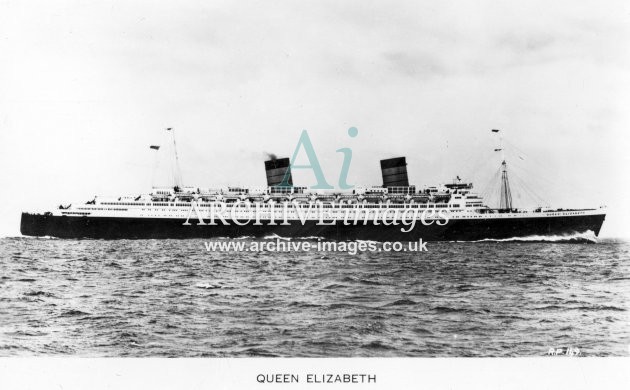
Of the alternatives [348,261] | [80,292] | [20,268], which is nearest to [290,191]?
[348,261]

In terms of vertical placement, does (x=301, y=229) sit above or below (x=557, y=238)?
above

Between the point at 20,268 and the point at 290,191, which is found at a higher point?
the point at 290,191

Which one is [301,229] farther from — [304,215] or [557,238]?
[557,238]

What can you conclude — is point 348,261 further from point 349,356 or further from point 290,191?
point 290,191

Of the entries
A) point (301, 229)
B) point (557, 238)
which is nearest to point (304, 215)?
point (301, 229)

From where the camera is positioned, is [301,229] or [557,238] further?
[301,229]
